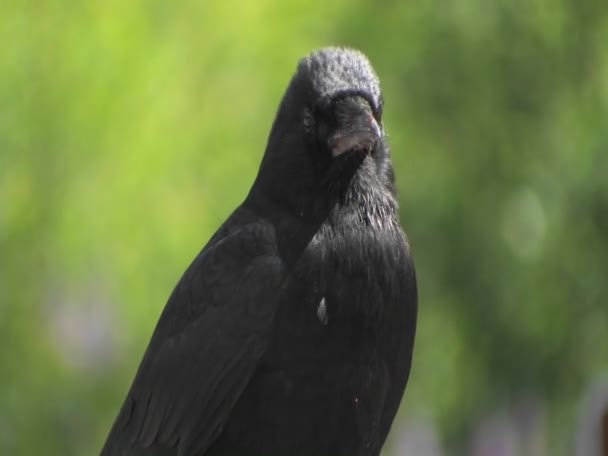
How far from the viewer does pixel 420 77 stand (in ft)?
30.2

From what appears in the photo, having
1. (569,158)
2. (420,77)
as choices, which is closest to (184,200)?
(420,77)

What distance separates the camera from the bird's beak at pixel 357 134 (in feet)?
12.4

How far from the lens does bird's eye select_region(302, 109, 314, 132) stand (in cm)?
393

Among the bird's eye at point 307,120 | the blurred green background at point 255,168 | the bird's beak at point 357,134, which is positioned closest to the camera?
the bird's beak at point 357,134

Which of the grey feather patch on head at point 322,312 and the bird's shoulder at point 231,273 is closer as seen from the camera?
the grey feather patch on head at point 322,312

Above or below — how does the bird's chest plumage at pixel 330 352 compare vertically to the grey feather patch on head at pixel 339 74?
below

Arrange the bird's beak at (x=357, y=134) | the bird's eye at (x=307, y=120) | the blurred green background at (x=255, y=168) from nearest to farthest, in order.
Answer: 1. the bird's beak at (x=357, y=134)
2. the bird's eye at (x=307, y=120)
3. the blurred green background at (x=255, y=168)

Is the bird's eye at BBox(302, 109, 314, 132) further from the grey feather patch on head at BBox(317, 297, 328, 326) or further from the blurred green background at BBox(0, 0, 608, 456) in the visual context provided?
the blurred green background at BBox(0, 0, 608, 456)

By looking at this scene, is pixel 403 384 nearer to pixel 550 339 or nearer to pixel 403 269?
pixel 403 269

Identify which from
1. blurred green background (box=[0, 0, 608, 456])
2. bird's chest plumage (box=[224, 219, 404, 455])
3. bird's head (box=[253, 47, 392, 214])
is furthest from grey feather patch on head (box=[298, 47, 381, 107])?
blurred green background (box=[0, 0, 608, 456])

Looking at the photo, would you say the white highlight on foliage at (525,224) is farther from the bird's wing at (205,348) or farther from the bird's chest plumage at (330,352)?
the bird's chest plumage at (330,352)

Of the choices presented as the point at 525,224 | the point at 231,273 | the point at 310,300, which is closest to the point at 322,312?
the point at 310,300

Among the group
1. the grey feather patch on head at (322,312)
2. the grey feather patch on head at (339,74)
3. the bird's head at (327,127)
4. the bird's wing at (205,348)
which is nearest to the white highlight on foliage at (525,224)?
the bird's wing at (205,348)

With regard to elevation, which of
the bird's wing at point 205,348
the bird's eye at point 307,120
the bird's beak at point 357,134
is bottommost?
the bird's wing at point 205,348
